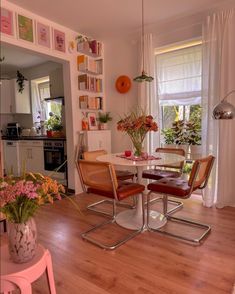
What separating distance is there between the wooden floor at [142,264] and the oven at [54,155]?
1.82 metres

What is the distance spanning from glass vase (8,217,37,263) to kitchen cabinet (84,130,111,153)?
2.80 meters

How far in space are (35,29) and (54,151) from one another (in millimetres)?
2171

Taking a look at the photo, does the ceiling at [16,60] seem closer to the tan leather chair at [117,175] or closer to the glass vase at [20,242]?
the tan leather chair at [117,175]

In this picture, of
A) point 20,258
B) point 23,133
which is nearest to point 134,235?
point 20,258

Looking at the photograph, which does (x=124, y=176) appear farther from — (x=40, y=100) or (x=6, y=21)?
(x=40, y=100)

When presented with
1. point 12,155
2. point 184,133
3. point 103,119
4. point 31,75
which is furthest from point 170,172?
point 31,75

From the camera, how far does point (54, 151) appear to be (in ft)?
14.7

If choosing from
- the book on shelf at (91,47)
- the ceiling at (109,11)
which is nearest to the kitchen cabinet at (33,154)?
the book on shelf at (91,47)

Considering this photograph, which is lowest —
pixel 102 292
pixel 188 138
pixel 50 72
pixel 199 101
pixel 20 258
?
pixel 102 292

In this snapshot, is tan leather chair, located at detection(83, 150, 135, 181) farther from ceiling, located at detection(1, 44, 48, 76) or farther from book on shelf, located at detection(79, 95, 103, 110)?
ceiling, located at detection(1, 44, 48, 76)

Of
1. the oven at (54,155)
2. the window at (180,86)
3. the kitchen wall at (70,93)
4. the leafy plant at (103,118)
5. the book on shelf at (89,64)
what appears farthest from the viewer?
the oven at (54,155)

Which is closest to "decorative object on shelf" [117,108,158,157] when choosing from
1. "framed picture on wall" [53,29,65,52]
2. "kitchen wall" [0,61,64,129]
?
"framed picture on wall" [53,29,65,52]

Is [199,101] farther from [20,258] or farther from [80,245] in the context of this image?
[20,258]

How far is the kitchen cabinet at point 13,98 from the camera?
18.6 ft
